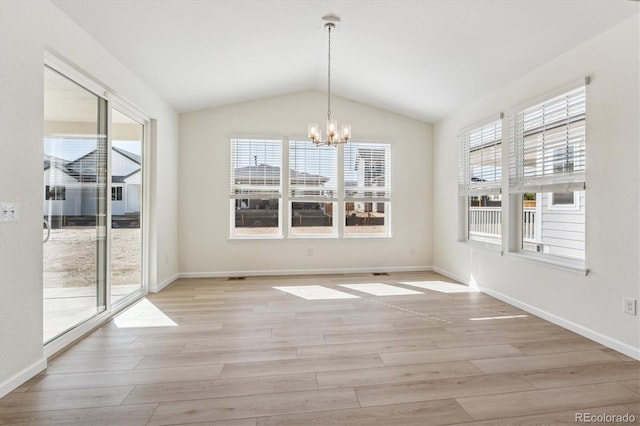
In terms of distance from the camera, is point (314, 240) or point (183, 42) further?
point (314, 240)

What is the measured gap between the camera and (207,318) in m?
3.39

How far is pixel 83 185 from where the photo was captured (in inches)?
120

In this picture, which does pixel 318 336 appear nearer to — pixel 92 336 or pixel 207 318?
pixel 207 318

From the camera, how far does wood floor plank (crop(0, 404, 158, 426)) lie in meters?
1.73

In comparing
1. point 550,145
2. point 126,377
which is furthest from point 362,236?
point 126,377

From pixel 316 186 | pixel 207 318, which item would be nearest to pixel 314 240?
pixel 316 186

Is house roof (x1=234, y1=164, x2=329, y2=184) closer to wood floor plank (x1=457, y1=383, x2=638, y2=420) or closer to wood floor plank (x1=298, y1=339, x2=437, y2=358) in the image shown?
wood floor plank (x1=298, y1=339, x2=437, y2=358)

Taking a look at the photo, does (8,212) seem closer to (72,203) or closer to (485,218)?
(72,203)

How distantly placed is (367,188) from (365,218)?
0.54 meters

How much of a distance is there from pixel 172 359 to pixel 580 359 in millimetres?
3191

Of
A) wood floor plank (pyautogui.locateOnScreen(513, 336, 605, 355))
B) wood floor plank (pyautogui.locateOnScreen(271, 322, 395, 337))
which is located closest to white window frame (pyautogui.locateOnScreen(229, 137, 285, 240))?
wood floor plank (pyautogui.locateOnScreen(271, 322, 395, 337))

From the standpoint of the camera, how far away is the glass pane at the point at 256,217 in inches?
216

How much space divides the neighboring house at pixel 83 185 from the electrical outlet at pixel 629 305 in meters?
4.78

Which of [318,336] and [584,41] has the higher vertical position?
[584,41]
